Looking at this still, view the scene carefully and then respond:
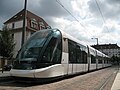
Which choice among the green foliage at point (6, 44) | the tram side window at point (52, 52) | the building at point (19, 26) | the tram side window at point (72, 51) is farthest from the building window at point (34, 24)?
the tram side window at point (52, 52)

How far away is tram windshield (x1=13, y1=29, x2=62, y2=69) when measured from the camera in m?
12.5

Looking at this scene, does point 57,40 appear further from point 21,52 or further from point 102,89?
point 102,89

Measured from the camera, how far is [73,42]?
17734 millimetres

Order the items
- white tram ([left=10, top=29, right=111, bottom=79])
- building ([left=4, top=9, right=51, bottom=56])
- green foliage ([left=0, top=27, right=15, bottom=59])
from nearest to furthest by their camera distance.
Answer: white tram ([left=10, top=29, right=111, bottom=79])
green foliage ([left=0, top=27, right=15, bottom=59])
building ([left=4, top=9, right=51, bottom=56])

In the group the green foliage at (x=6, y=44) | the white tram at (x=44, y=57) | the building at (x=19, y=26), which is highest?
the building at (x=19, y=26)

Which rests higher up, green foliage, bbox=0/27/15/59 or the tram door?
green foliage, bbox=0/27/15/59

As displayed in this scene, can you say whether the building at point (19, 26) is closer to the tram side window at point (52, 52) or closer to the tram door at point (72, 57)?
the tram door at point (72, 57)

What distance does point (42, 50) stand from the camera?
1271 centimetres

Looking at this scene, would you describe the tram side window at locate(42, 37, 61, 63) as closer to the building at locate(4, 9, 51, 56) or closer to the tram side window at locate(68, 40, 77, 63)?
the tram side window at locate(68, 40, 77, 63)

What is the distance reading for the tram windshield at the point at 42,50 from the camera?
491 inches

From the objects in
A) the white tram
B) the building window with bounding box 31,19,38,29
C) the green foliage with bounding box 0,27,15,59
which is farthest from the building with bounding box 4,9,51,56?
the white tram

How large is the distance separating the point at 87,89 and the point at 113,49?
155887 mm

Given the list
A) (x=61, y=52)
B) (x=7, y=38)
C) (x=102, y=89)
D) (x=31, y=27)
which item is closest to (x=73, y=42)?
(x=61, y=52)

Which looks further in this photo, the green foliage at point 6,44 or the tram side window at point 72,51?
the green foliage at point 6,44
